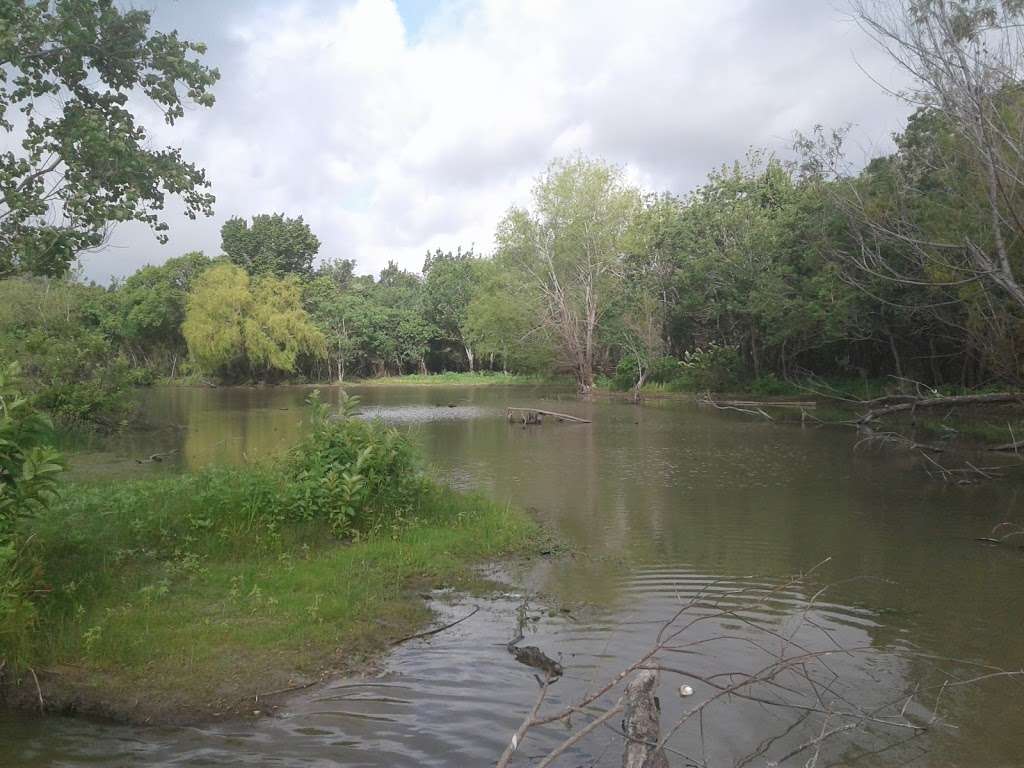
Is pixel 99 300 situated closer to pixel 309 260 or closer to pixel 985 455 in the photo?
pixel 309 260

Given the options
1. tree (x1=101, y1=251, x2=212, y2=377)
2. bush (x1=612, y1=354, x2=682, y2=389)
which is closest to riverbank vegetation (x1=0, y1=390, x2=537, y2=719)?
bush (x1=612, y1=354, x2=682, y2=389)

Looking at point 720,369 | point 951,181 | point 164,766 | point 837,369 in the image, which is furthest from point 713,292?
point 164,766

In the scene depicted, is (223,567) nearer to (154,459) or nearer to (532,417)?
(154,459)

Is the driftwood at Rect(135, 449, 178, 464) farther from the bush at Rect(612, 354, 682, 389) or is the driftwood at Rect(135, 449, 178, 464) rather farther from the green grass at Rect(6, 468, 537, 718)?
the bush at Rect(612, 354, 682, 389)

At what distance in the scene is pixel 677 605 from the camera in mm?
7957

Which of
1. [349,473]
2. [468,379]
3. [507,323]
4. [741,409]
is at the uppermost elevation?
[507,323]

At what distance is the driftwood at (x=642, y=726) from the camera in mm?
3824

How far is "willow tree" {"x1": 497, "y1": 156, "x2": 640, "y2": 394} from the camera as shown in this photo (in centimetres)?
4278

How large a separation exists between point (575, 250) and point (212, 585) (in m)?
37.7

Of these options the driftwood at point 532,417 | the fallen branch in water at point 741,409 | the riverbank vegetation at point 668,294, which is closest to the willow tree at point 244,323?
the riverbank vegetation at point 668,294

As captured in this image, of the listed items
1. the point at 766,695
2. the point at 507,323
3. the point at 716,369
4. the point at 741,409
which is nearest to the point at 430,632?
the point at 766,695

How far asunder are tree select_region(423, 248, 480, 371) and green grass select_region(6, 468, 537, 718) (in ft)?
184

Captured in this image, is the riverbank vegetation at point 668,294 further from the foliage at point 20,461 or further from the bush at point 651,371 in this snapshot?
the foliage at point 20,461

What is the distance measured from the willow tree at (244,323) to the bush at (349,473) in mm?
44355
